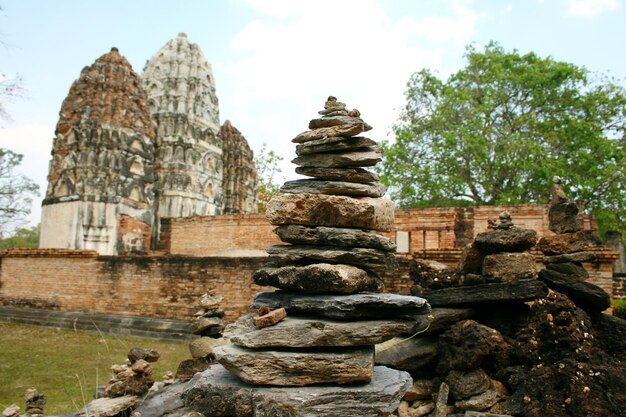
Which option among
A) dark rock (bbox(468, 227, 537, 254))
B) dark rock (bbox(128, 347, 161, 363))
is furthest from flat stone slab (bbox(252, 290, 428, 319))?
dark rock (bbox(468, 227, 537, 254))

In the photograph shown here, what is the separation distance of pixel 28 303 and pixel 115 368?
9926 millimetres

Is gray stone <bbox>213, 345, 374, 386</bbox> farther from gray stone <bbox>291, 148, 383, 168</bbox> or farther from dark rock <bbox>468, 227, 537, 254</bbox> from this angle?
dark rock <bbox>468, 227, 537, 254</bbox>

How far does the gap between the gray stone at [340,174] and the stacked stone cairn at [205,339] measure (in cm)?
365

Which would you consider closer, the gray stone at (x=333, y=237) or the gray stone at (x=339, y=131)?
the gray stone at (x=333, y=237)

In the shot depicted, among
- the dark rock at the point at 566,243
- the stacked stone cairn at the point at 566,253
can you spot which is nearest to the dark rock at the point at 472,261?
the stacked stone cairn at the point at 566,253

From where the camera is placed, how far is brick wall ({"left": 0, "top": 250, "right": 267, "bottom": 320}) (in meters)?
12.3

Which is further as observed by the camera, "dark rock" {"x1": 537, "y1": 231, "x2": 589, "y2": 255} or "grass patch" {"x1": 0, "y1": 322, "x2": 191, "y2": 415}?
"dark rock" {"x1": 537, "y1": 231, "x2": 589, "y2": 255}

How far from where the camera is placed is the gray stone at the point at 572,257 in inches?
308

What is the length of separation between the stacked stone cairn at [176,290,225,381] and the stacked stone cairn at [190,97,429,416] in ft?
8.43

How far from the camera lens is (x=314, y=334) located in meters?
4.40

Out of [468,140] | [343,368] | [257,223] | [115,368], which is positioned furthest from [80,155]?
[343,368]

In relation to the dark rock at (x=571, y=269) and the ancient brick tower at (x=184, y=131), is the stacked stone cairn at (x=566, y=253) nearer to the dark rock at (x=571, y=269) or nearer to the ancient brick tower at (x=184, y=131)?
the dark rock at (x=571, y=269)

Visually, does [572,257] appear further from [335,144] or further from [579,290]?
[335,144]

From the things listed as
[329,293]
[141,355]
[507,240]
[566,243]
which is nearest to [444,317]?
[507,240]
